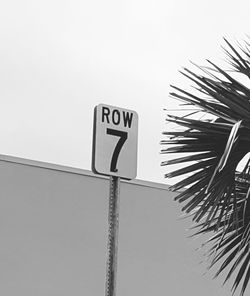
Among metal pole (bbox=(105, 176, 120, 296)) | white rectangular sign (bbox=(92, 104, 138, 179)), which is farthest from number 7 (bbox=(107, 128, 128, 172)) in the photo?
metal pole (bbox=(105, 176, 120, 296))

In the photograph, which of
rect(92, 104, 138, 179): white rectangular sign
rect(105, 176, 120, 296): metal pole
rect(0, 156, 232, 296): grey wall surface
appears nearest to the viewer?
rect(105, 176, 120, 296): metal pole

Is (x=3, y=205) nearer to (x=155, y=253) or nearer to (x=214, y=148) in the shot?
(x=155, y=253)

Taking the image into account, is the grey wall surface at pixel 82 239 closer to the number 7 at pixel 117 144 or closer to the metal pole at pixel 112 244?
the number 7 at pixel 117 144

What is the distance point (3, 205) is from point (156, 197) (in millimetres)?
2741

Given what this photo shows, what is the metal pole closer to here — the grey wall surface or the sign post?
the sign post

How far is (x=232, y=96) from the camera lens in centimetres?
503

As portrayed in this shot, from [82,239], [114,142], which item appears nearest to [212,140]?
[114,142]

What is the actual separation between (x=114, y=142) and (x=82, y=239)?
6247 millimetres

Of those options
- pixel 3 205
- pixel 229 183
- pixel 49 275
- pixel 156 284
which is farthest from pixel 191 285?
pixel 229 183

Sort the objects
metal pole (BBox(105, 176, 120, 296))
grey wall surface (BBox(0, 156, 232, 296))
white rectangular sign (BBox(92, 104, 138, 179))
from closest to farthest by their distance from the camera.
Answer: metal pole (BBox(105, 176, 120, 296))
white rectangular sign (BBox(92, 104, 138, 179))
grey wall surface (BBox(0, 156, 232, 296))

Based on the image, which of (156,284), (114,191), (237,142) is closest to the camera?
(114,191)

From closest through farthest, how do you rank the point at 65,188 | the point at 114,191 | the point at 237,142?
the point at 114,191 < the point at 237,142 < the point at 65,188

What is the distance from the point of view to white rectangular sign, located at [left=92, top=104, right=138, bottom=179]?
173 inches

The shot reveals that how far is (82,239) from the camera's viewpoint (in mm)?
10531
